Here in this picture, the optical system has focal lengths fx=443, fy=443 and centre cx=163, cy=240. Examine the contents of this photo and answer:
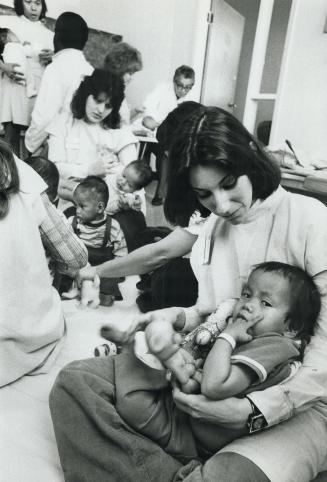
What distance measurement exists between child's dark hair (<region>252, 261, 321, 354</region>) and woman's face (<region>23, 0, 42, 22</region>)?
320 cm

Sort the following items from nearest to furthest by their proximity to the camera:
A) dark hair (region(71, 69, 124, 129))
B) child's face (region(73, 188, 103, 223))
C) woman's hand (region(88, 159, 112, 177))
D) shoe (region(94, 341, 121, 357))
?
shoe (region(94, 341, 121, 357))
child's face (region(73, 188, 103, 223))
dark hair (region(71, 69, 124, 129))
woman's hand (region(88, 159, 112, 177))

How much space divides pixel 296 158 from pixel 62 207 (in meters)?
1.22

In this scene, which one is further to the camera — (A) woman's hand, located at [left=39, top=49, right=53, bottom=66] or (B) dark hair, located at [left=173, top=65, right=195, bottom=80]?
(B) dark hair, located at [left=173, top=65, right=195, bottom=80]

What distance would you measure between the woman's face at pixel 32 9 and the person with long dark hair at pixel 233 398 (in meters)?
2.98

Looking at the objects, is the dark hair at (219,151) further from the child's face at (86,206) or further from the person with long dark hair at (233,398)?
the child's face at (86,206)

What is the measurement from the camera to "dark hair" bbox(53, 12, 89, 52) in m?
2.56

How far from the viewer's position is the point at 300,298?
860 millimetres

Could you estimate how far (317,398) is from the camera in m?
0.84

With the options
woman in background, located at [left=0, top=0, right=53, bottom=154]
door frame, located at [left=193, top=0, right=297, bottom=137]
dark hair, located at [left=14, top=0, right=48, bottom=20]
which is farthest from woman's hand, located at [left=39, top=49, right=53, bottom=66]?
door frame, located at [left=193, top=0, right=297, bottom=137]

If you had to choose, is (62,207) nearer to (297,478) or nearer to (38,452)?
(38,452)

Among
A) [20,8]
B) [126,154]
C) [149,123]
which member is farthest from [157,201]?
[20,8]

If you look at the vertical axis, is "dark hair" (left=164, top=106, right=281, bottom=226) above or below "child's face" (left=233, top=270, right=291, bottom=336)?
above

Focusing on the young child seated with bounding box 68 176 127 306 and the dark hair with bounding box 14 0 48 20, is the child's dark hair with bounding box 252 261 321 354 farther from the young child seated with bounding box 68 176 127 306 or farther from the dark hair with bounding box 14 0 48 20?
the dark hair with bounding box 14 0 48 20

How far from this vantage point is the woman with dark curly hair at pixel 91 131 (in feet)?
7.80
